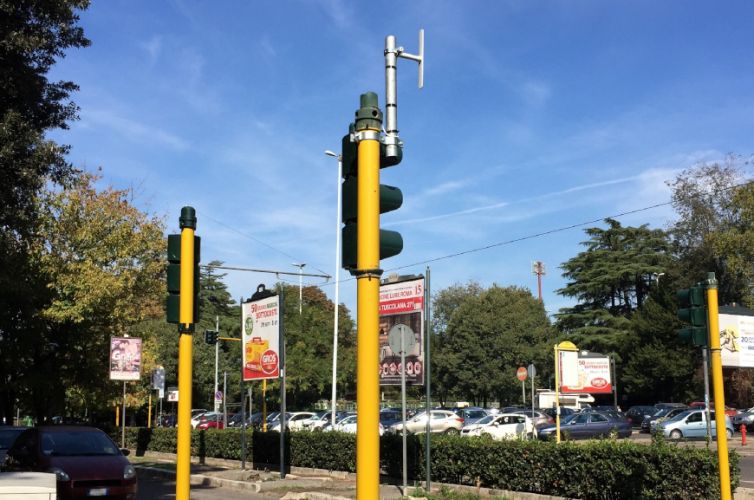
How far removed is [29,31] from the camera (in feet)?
46.0

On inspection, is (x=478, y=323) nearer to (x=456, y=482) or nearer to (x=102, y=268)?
(x=102, y=268)

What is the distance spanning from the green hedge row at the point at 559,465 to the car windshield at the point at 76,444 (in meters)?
6.26

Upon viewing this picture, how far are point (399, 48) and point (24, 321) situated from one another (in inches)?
1133

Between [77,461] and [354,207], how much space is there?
11.2m

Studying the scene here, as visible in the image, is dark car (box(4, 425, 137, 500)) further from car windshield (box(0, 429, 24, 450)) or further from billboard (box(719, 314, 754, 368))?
billboard (box(719, 314, 754, 368))

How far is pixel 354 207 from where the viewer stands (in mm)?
4812

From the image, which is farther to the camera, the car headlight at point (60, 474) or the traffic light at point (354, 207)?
the car headlight at point (60, 474)

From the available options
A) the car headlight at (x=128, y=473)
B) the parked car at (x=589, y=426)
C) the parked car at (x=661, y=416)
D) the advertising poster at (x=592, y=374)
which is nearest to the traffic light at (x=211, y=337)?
the car headlight at (x=128, y=473)

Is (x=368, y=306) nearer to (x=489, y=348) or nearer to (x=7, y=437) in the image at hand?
(x=7, y=437)

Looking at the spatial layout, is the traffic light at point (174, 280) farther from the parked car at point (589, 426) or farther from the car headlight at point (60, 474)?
the parked car at point (589, 426)

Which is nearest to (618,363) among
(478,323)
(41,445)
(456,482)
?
(478,323)

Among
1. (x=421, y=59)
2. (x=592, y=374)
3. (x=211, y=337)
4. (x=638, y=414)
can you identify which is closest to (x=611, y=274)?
(x=638, y=414)

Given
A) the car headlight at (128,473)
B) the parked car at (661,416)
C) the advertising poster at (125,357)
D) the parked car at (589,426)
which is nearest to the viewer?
the car headlight at (128,473)

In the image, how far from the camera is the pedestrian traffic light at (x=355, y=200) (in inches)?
190
